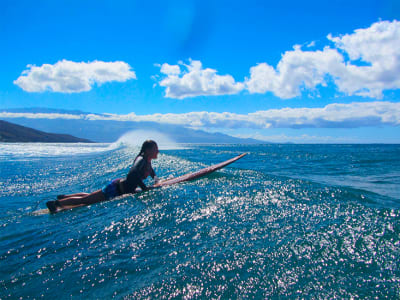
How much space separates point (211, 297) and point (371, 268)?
104 inches

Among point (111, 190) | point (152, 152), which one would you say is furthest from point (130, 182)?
point (152, 152)

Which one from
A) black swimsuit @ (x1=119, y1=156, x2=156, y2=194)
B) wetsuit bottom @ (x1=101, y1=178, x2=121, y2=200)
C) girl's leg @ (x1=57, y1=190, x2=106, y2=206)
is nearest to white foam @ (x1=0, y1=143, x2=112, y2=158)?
girl's leg @ (x1=57, y1=190, x2=106, y2=206)

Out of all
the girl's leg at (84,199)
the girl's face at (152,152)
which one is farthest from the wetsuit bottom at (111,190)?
the girl's face at (152,152)

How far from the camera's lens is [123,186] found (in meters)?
8.19

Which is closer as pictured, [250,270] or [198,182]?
[250,270]

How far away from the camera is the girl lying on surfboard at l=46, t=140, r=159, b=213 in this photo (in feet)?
24.8

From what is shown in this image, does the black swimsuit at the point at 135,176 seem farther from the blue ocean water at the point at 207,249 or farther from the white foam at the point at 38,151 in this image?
the white foam at the point at 38,151

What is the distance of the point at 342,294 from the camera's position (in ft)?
10.2

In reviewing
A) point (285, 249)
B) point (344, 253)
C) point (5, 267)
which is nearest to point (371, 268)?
point (344, 253)

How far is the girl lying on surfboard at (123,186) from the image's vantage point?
7.56 m

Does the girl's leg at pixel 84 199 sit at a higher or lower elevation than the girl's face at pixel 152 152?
lower

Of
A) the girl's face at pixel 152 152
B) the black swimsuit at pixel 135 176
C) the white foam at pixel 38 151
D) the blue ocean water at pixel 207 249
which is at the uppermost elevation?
the girl's face at pixel 152 152

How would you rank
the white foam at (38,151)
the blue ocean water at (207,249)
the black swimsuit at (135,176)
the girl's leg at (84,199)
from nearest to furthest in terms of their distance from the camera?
the blue ocean water at (207,249) < the girl's leg at (84,199) < the black swimsuit at (135,176) < the white foam at (38,151)

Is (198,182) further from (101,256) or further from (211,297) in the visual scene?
(211,297)
